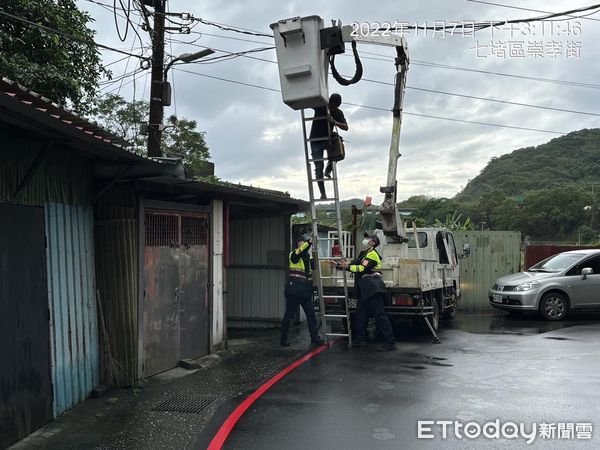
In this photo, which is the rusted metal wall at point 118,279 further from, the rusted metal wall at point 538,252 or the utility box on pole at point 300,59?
the rusted metal wall at point 538,252

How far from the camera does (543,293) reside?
12320 mm

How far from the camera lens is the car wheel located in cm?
1234

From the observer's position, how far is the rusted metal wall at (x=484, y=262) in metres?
15.1

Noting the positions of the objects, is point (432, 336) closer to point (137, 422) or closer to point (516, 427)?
point (516, 427)

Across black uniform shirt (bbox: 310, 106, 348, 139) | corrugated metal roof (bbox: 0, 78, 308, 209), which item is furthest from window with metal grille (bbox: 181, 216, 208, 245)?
black uniform shirt (bbox: 310, 106, 348, 139)

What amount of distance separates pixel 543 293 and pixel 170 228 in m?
8.88

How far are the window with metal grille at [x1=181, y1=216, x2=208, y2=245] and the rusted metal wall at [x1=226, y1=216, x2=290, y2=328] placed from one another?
3.04 metres

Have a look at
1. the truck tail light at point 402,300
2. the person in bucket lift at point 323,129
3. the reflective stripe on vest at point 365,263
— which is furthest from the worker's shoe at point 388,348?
the person in bucket lift at point 323,129

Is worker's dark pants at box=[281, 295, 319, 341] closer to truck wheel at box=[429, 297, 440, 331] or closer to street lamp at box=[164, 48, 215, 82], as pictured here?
truck wheel at box=[429, 297, 440, 331]

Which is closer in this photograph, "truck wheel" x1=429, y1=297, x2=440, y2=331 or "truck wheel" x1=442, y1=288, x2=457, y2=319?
"truck wheel" x1=429, y1=297, x2=440, y2=331

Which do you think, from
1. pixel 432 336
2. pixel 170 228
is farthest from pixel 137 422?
pixel 432 336

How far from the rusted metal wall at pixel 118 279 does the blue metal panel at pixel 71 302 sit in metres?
0.16

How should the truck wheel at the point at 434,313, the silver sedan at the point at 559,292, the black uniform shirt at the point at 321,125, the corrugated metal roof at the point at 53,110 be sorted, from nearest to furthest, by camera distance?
the corrugated metal roof at the point at 53,110 < the black uniform shirt at the point at 321,125 < the truck wheel at the point at 434,313 < the silver sedan at the point at 559,292

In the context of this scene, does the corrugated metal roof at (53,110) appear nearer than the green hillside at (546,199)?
Yes
